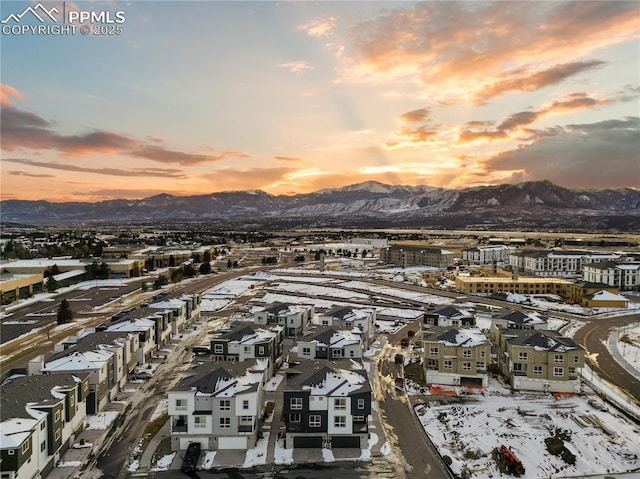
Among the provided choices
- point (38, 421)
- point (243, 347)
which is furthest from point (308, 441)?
point (38, 421)

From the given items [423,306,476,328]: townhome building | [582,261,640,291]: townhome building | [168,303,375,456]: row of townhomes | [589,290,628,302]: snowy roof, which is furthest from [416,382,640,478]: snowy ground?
[582,261,640,291]: townhome building

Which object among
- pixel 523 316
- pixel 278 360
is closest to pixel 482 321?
pixel 523 316

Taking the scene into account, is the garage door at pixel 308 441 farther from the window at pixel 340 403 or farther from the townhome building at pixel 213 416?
the townhome building at pixel 213 416

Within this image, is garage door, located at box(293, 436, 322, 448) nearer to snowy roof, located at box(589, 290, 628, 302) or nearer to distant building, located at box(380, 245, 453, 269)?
snowy roof, located at box(589, 290, 628, 302)

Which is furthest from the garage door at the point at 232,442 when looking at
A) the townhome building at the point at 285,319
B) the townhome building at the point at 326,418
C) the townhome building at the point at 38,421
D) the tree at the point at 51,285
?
the tree at the point at 51,285

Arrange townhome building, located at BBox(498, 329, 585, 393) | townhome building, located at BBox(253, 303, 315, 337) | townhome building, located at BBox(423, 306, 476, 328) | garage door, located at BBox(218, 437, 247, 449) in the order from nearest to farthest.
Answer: garage door, located at BBox(218, 437, 247, 449)
townhome building, located at BBox(498, 329, 585, 393)
townhome building, located at BBox(423, 306, 476, 328)
townhome building, located at BBox(253, 303, 315, 337)

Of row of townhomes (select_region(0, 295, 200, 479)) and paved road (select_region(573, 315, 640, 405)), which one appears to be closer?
row of townhomes (select_region(0, 295, 200, 479))
